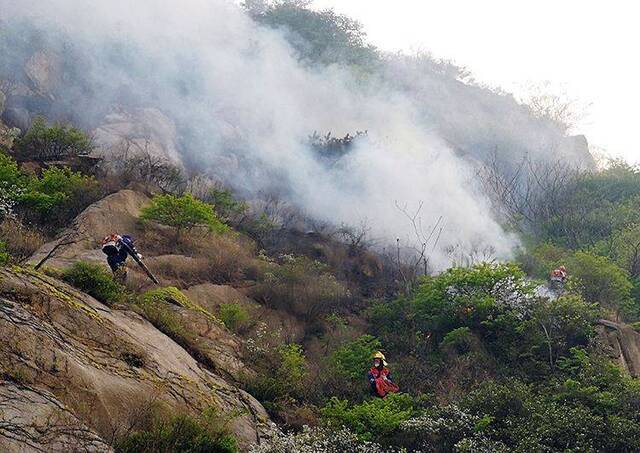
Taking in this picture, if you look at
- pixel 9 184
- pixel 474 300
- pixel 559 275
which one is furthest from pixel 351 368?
pixel 9 184

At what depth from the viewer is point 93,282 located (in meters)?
9.26

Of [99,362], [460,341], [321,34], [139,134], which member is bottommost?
[99,362]

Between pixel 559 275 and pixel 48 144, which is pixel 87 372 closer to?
pixel 559 275

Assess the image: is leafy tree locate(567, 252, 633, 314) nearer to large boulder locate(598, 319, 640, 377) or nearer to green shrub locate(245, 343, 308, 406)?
large boulder locate(598, 319, 640, 377)

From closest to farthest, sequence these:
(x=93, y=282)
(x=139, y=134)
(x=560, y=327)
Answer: (x=93, y=282)
(x=560, y=327)
(x=139, y=134)

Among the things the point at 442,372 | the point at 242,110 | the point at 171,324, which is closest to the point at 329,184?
the point at 242,110

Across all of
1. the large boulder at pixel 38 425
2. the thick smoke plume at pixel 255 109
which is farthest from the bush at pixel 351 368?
the thick smoke plume at pixel 255 109

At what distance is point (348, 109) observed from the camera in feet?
96.4

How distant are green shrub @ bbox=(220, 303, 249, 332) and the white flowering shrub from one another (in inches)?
160

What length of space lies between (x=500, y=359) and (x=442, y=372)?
147 cm

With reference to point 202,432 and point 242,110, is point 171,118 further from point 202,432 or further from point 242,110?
point 202,432

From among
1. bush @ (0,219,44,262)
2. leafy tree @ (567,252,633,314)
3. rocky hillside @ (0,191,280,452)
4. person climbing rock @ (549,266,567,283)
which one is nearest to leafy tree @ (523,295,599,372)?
leafy tree @ (567,252,633,314)

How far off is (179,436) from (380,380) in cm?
495

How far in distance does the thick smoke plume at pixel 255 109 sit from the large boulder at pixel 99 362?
11.9 m
